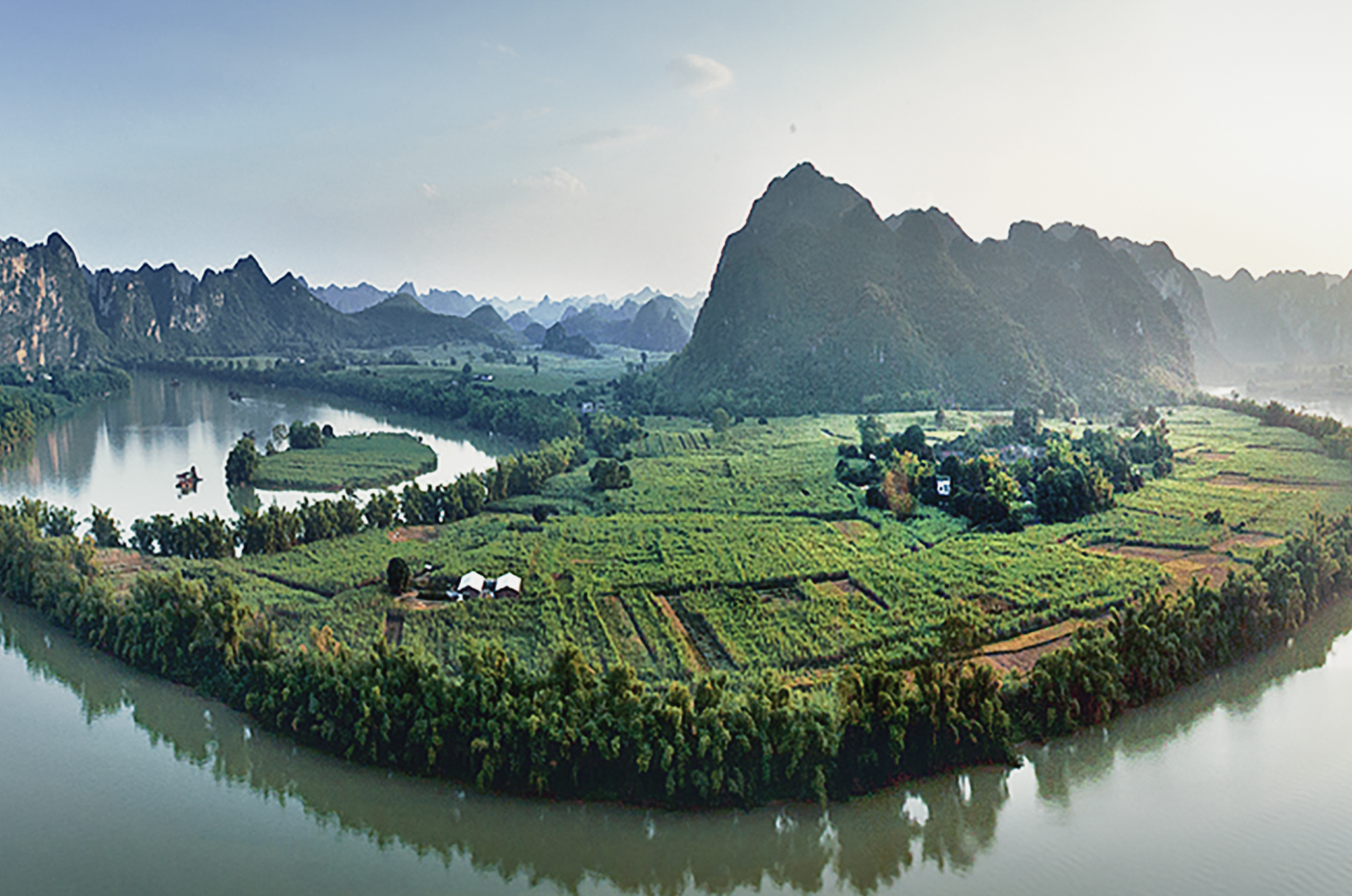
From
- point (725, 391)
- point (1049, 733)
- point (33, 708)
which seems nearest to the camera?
point (1049, 733)

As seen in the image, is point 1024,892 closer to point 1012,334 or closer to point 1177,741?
point 1177,741

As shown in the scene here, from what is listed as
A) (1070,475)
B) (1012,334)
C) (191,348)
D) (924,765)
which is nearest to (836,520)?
(1070,475)

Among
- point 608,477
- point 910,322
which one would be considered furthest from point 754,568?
point 910,322

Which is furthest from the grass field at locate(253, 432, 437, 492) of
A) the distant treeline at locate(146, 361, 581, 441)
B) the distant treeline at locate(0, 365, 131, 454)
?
the distant treeline at locate(0, 365, 131, 454)

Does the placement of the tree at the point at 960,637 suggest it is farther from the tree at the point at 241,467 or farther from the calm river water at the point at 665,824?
the tree at the point at 241,467

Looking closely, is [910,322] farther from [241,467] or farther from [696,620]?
[696,620]

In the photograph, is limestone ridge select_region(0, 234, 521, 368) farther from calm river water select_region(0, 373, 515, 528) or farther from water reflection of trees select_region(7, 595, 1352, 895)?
water reflection of trees select_region(7, 595, 1352, 895)
